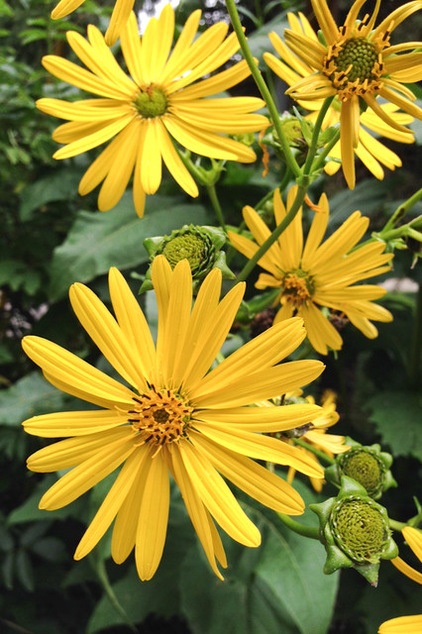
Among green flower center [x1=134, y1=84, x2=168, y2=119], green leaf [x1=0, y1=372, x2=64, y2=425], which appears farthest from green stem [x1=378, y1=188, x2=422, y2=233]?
green leaf [x1=0, y1=372, x2=64, y2=425]

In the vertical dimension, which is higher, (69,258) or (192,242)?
(69,258)

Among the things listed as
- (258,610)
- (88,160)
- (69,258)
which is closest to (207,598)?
(258,610)

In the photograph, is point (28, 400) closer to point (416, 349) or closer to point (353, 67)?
point (416, 349)

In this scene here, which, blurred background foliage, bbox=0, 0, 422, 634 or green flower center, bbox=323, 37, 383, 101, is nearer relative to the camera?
green flower center, bbox=323, 37, 383, 101

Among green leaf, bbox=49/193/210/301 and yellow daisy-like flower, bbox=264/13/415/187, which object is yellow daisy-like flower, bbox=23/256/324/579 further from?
green leaf, bbox=49/193/210/301

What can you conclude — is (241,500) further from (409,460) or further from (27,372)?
(27,372)

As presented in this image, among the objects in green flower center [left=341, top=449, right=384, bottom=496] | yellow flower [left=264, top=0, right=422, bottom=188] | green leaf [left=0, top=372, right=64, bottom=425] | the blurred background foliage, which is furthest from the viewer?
green leaf [left=0, top=372, right=64, bottom=425]
